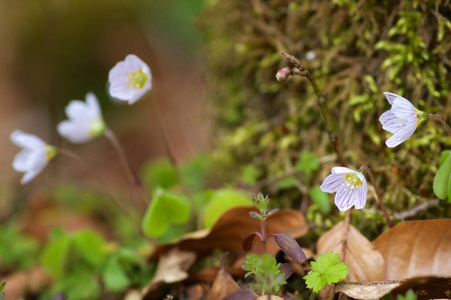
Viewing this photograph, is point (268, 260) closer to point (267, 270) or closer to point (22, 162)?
point (267, 270)

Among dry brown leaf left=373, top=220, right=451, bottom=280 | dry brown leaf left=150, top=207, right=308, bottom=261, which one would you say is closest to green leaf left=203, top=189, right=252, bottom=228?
dry brown leaf left=150, top=207, right=308, bottom=261

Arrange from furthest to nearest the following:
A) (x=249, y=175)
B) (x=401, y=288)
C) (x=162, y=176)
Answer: (x=162, y=176) → (x=249, y=175) → (x=401, y=288)

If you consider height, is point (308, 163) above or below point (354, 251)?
above

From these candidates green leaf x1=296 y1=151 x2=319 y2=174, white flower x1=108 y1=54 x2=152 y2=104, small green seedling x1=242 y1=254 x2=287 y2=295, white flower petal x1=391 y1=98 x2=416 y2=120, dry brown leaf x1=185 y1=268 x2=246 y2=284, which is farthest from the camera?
green leaf x1=296 y1=151 x2=319 y2=174

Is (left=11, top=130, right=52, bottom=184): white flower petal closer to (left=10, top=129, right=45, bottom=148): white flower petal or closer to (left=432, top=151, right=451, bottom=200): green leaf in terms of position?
(left=10, top=129, right=45, bottom=148): white flower petal

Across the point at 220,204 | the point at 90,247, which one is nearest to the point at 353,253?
the point at 220,204

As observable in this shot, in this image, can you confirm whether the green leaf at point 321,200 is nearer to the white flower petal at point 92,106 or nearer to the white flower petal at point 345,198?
the white flower petal at point 345,198

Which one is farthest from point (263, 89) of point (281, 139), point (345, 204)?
point (345, 204)

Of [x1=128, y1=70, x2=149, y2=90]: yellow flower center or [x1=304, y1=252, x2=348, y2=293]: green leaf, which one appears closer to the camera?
[x1=304, y1=252, x2=348, y2=293]: green leaf
